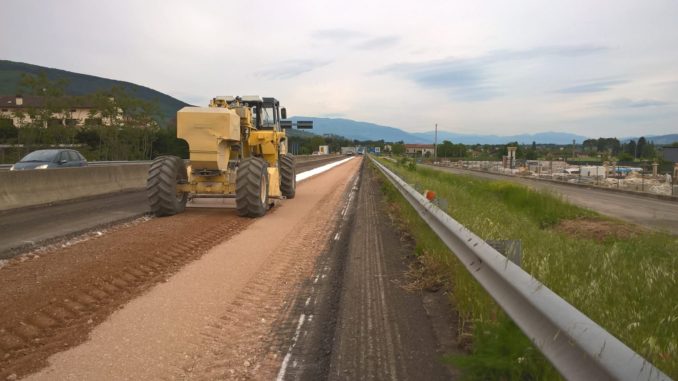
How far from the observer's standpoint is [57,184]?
1457cm

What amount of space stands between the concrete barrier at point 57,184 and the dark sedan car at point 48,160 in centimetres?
156

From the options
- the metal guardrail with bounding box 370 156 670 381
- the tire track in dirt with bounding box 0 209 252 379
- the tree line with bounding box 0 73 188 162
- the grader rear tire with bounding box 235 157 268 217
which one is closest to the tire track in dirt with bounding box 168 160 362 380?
the tire track in dirt with bounding box 0 209 252 379

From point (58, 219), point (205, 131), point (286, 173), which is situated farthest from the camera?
point (286, 173)

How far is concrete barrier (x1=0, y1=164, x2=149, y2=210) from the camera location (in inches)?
503

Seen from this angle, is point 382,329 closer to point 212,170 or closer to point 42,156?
point 212,170

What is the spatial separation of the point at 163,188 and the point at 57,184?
17.6ft

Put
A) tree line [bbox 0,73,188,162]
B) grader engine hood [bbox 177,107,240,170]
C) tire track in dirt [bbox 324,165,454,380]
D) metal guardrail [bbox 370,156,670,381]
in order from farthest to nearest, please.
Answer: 1. tree line [bbox 0,73,188,162]
2. grader engine hood [bbox 177,107,240,170]
3. tire track in dirt [bbox 324,165,454,380]
4. metal guardrail [bbox 370,156,670,381]

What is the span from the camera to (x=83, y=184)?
16.0m

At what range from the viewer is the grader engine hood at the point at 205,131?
11.0 m

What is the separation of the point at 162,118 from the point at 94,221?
4976 cm

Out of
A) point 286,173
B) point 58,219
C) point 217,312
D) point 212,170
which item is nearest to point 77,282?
point 217,312

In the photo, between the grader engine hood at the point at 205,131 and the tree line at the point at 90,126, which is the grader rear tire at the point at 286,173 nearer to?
the grader engine hood at the point at 205,131

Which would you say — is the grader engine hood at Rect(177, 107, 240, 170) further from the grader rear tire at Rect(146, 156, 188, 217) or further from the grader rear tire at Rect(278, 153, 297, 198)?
the grader rear tire at Rect(278, 153, 297, 198)

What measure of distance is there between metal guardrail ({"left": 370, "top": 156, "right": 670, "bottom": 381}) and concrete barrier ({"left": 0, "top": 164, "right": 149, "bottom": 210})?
41.1 feet
